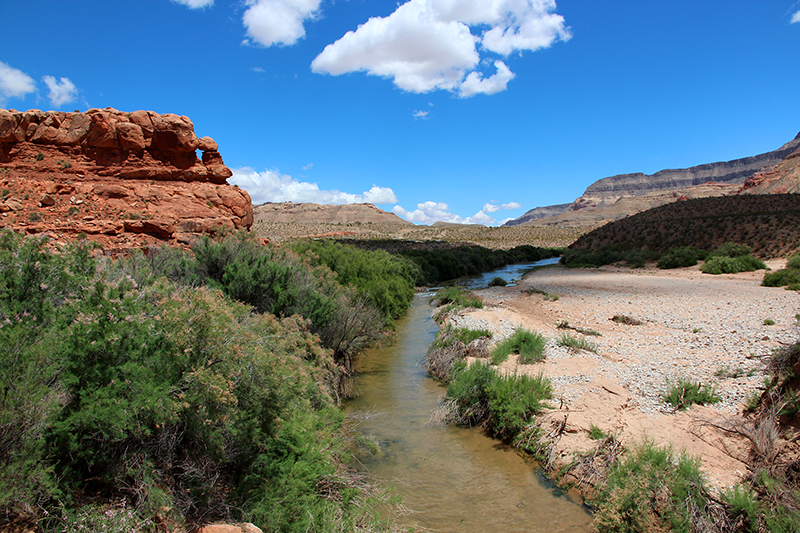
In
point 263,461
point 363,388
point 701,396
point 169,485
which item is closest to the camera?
point 169,485

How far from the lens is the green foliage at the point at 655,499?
4344 millimetres

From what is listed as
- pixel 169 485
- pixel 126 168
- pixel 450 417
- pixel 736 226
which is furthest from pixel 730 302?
pixel 736 226

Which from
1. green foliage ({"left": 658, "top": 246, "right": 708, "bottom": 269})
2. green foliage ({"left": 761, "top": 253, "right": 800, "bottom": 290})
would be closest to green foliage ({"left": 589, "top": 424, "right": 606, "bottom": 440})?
green foliage ({"left": 761, "top": 253, "right": 800, "bottom": 290})

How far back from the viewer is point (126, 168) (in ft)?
45.2

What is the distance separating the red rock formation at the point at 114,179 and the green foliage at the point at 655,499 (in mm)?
11556

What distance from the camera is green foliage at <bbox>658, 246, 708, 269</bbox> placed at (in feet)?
102

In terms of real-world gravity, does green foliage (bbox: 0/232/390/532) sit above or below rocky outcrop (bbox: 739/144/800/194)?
below

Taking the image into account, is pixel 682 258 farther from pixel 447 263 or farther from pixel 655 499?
pixel 655 499

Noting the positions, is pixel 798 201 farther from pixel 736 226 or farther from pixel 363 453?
pixel 363 453

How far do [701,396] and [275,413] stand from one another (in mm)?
6441

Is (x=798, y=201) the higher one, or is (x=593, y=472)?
(x=798, y=201)

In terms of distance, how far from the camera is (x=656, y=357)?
9094mm

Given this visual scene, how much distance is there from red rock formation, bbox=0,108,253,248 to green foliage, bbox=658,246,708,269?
103 feet

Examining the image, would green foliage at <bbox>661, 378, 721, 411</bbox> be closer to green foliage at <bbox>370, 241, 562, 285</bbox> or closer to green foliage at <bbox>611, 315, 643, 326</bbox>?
green foliage at <bbox>611, 315, 643, 326</bbox>
